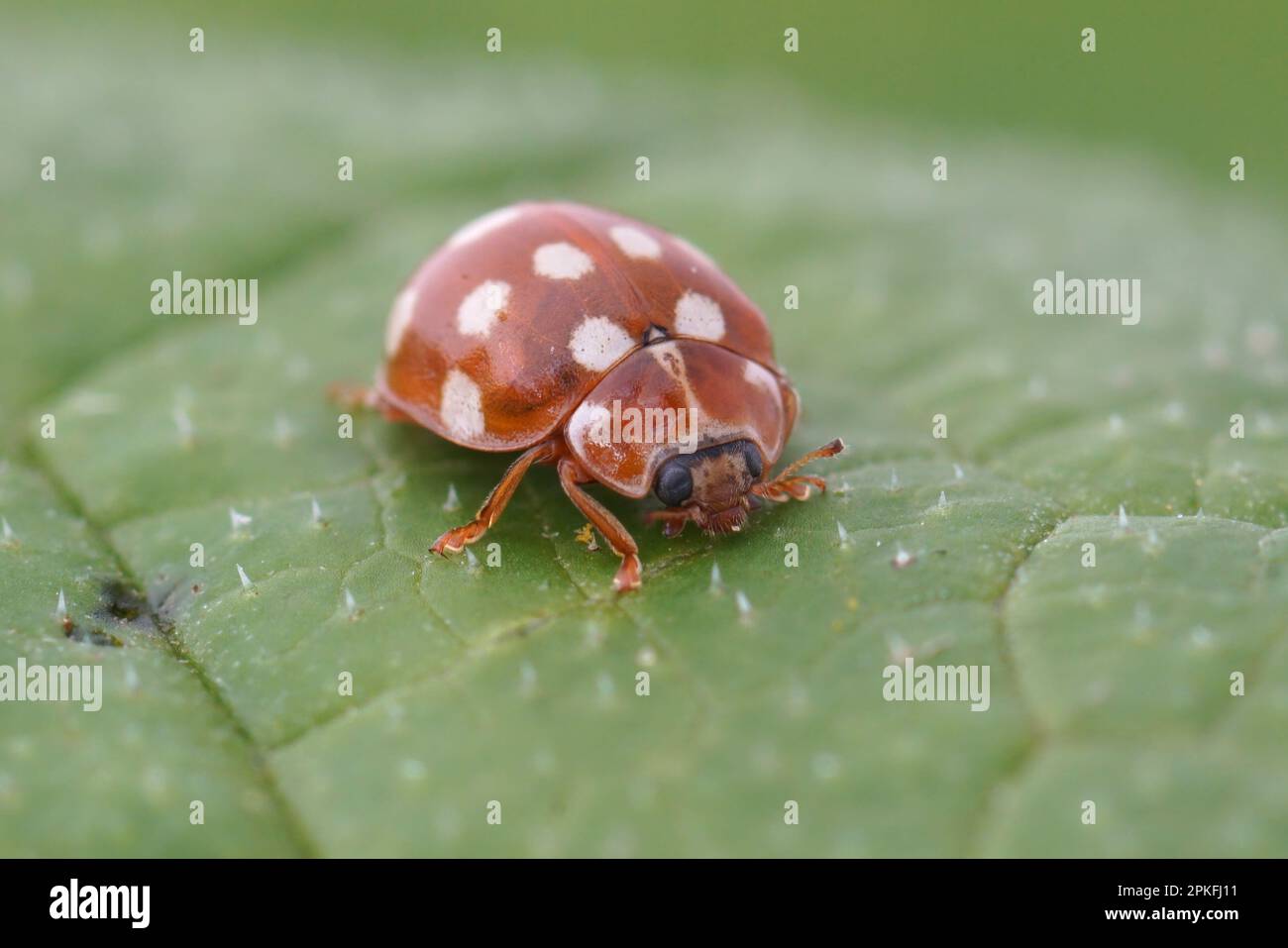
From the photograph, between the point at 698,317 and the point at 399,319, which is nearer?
the point at 698,317

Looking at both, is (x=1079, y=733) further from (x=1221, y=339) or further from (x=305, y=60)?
(x=305, y=60)

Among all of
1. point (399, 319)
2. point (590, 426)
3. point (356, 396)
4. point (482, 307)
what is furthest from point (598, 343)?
point (356, 396)

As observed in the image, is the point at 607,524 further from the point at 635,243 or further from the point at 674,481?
the point at 635,243

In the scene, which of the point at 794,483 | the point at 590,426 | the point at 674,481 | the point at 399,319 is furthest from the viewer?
the point at 399,319

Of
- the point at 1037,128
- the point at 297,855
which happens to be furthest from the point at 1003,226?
the point at 297,855

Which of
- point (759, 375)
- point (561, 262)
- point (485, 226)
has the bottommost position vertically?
point (759, 375)

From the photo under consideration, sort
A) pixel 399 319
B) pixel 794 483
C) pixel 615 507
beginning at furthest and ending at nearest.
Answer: pixel 399 319 → pixel 615 507 → pixel 794 483

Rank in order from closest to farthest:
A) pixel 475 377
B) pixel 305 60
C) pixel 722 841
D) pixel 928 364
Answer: pixel 722 841, pixel 475 377, pixel 928 364, pixel 305 60
